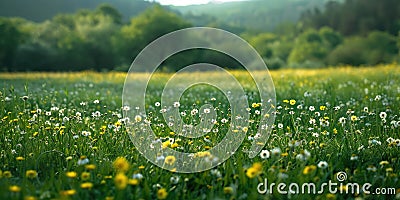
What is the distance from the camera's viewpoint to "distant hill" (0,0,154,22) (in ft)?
151

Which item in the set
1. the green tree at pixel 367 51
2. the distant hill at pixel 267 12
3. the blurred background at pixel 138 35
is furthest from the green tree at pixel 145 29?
the distant hill at pixel 267 12

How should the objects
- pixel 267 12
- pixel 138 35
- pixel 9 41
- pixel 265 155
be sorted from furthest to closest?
1. pixel 267 12
2. pixel 138 35
3. pixel 9 41
4. pixel 265 155

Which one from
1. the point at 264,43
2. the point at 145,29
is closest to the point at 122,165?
the point at 145,29

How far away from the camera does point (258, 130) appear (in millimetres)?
4516

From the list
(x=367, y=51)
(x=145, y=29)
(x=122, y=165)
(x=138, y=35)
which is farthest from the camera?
(x=367, y=51)

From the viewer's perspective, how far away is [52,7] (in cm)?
5125

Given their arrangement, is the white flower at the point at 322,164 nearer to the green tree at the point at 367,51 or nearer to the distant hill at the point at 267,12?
the green tree at the point at 367,51

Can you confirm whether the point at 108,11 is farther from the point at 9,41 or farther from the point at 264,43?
the point at 264,43

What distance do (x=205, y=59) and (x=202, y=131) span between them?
30.5 meters

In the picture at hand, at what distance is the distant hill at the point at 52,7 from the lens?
45906mm

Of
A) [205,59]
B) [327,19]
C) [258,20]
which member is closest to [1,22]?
[205,59]

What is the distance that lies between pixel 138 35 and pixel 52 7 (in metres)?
17.8

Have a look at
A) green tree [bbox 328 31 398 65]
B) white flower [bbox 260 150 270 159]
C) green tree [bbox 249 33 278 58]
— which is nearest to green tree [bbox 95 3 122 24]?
green tree [bbox 249 33 278 58]

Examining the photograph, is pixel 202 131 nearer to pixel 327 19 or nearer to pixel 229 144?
pixel 229 144
